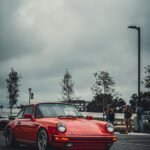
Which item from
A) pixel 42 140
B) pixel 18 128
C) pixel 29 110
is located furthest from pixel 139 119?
pixel 42 140

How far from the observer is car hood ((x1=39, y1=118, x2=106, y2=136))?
370 inches

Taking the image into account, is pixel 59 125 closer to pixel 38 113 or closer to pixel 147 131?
pixel 38 113

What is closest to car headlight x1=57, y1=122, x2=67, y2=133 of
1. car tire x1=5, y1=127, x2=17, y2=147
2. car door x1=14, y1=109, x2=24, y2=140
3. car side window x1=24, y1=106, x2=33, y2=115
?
car side window x1=24, y1=106, x2=33, y2=115

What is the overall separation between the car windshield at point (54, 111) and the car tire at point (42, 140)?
25.4 inches

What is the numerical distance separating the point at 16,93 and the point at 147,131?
47292mm

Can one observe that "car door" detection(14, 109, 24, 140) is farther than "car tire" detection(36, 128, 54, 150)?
Yes

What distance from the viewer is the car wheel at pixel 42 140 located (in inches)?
380

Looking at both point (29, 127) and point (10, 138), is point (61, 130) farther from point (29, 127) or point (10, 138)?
point (10, 138)

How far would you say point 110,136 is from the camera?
9.69 meters

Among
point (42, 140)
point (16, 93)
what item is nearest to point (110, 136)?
point (42, 140)

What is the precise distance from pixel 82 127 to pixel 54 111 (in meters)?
1.35

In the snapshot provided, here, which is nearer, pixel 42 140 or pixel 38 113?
pixel 42 140

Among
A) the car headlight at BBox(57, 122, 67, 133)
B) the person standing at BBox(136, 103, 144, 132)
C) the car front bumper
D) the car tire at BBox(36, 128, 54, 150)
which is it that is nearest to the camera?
the car front bumper

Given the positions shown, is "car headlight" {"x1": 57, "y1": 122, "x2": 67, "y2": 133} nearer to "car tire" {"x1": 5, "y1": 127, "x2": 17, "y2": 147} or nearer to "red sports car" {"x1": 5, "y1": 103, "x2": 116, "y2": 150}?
"red sports car" {"x1": 5, "y1": 103, "x2": 116, "y2": 150}
